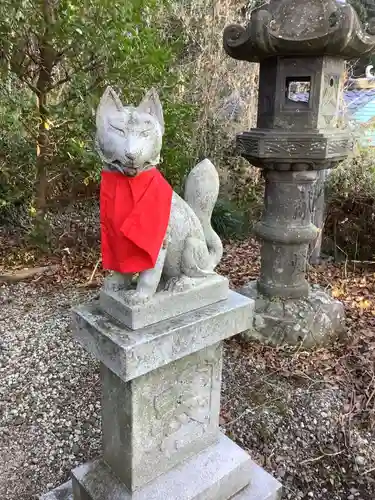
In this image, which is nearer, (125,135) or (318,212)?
(125,135)

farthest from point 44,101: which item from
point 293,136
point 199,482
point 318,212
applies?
point 199,482

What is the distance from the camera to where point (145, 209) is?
1543mm

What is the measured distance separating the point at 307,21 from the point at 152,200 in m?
2.29

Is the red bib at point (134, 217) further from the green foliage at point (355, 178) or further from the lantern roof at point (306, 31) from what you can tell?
the green foliage at point (355, 178)

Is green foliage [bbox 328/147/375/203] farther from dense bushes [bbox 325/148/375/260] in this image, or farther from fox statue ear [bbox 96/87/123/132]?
fox statue ear [bbox 96/87/123/132]

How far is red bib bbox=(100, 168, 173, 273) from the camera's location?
1528 mm

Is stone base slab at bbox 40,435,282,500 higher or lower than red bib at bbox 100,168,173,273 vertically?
lower

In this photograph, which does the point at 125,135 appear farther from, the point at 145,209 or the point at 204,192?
the point at 204,192

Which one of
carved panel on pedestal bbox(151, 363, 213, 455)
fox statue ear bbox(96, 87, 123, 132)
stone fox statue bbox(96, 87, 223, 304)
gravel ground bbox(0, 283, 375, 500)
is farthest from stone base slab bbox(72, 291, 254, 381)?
gravel ground bbox(0, 283, 375, 500)

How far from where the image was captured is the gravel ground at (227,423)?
2498 millimetres

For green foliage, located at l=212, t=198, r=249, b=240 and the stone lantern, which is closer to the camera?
the stone lantern

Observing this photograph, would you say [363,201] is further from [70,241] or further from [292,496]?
[292,496]

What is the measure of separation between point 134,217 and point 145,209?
0.17 ft

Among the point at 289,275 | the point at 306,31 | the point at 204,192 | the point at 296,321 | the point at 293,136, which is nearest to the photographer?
the point at 204,192
